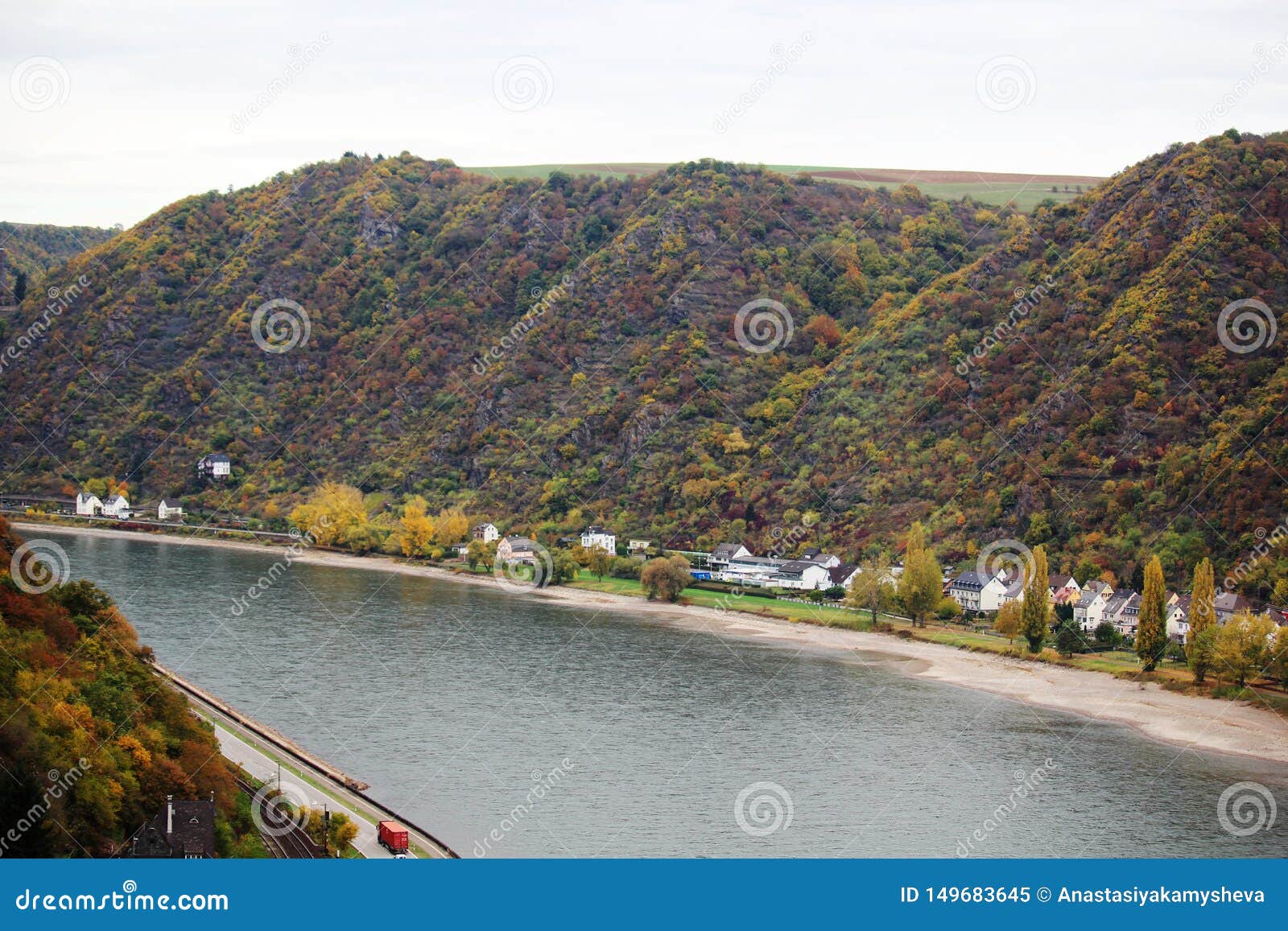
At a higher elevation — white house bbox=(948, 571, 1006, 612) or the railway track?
white house bbox=(948, 571, 1006, 612)

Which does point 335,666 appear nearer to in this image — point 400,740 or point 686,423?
point 400,740

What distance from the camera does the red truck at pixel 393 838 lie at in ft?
86.2

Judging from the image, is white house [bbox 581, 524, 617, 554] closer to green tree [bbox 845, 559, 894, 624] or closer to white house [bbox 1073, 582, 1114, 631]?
green tree [bbox 845, 559, 894, 624]

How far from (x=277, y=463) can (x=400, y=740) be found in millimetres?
63909

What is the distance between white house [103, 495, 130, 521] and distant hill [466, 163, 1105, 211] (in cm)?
4703

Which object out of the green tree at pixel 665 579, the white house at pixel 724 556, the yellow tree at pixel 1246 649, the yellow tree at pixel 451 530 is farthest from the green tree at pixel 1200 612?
the yellow tree at pixel 451 530

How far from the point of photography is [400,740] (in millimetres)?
36688

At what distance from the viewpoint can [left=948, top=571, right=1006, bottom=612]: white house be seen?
184ft

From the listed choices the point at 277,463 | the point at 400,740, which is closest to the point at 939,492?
the point at 400,740

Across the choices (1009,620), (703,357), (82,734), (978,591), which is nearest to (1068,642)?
(1009,620)

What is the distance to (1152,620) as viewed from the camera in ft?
150

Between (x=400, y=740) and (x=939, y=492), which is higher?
(x=939, y=492)

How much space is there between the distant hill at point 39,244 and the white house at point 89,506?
41888 millimetres

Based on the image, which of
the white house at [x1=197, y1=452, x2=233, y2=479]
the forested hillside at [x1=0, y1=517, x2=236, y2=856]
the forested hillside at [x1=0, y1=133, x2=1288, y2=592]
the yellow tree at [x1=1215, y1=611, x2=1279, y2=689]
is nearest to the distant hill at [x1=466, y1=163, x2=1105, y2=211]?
the forested hillside at [x1=0, y1=133, x2=1288, y2=592]
